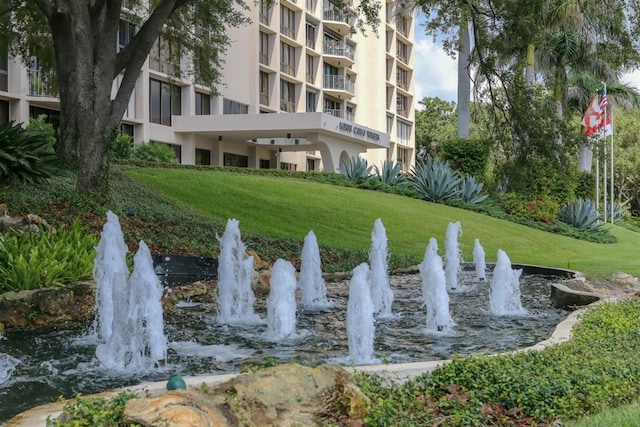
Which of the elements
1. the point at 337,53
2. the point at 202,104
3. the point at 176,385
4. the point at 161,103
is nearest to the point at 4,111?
the point at 161,103

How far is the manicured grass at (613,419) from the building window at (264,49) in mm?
40141

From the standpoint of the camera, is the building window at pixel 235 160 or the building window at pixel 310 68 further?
the building window at pixel 310 68

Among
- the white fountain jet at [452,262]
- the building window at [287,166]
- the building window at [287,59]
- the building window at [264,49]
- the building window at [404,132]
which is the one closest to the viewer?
the white fountain jet at [452,262]

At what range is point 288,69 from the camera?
151 ft

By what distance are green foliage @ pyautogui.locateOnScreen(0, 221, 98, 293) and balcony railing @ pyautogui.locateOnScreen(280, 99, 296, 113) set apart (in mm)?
36105

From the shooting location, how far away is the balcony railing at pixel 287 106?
45812 millimetres

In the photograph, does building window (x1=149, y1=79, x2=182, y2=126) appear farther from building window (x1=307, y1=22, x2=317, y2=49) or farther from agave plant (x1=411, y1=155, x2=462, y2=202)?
building window (x1=307, y1=22, x2=317, y2=49)

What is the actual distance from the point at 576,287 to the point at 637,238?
64.8 ft

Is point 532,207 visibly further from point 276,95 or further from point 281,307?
point 276,95

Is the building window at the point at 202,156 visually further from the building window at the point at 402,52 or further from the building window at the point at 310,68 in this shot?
the building window at the point at 402,52

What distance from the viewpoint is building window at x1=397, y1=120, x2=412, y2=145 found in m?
62.8

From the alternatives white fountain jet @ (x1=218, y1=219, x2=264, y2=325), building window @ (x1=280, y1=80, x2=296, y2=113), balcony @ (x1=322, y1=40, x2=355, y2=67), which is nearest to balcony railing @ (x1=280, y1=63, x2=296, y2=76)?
building window @ (x1=280, y1=80, x2=296, y2=113)

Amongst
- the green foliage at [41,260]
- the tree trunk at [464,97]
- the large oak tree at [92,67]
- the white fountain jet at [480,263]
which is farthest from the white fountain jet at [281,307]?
the tree trunk at [464,97]

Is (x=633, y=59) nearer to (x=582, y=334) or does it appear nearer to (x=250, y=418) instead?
(x=582, y=334)
